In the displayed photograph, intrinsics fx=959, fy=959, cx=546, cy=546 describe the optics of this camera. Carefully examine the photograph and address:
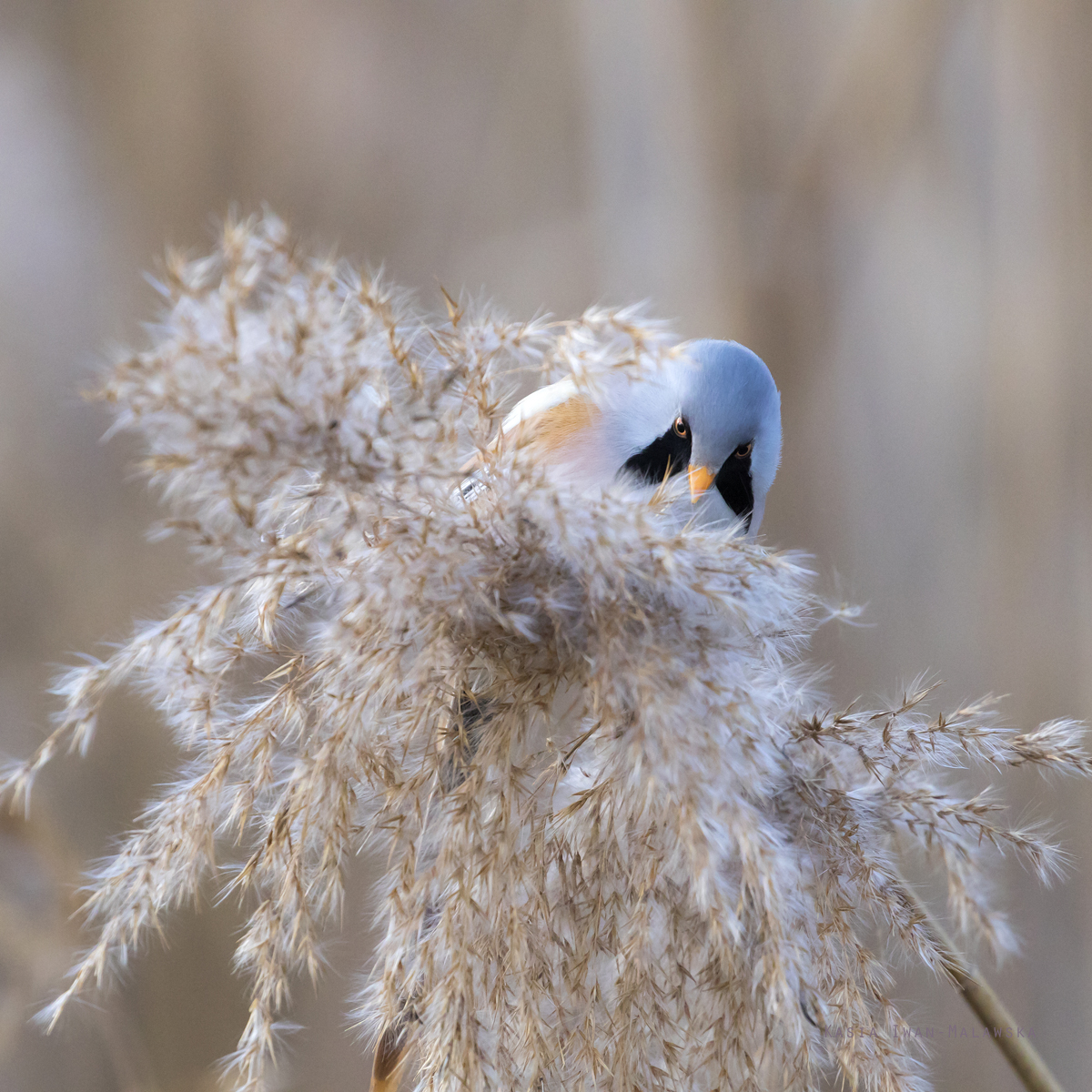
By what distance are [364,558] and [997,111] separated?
6.84 ft

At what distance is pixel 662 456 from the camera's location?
46.3 inches

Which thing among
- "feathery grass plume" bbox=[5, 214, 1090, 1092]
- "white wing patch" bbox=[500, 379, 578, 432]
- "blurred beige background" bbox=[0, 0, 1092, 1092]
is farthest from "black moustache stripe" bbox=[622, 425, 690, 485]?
"blurred beige background" bbox=[0, 0, 1092, 1092]

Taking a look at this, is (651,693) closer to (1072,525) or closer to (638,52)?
(1072,525)

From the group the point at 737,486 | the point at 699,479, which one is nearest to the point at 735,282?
the point at 737,486

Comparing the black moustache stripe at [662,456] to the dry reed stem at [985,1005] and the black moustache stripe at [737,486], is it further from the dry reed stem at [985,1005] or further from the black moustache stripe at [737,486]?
the dry reed stem at [985,1005]

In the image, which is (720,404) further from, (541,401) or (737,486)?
(541,401)

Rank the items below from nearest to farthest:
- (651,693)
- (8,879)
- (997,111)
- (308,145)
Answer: (651,693), (8,879), (997,111), (308,145)

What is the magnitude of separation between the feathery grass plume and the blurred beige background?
1.43 meters

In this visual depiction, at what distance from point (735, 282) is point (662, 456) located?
1.21 metres

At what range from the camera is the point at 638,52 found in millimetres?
2203

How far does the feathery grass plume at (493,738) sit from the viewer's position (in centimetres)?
53

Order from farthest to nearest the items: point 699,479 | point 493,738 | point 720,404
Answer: point 720,404
point 699,479
point 493,738

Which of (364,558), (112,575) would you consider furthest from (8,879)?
(112,575)

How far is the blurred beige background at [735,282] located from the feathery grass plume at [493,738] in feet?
4.69
